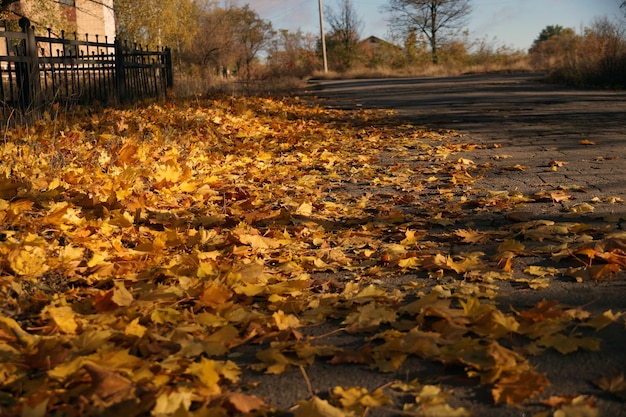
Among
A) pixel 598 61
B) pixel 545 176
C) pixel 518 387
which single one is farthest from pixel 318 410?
pixel 598 61

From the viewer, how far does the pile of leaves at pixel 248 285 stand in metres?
2.07

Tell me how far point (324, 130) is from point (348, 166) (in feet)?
12.0

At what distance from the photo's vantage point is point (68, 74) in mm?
13758

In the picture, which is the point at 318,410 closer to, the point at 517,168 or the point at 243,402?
the point at 243,402

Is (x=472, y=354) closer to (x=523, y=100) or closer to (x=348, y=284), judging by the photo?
(x=348, y=284)

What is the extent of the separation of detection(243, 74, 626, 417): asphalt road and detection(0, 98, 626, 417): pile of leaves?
0.07 m

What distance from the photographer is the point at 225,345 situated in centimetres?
244

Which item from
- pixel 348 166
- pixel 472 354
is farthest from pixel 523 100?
pixel 472 354

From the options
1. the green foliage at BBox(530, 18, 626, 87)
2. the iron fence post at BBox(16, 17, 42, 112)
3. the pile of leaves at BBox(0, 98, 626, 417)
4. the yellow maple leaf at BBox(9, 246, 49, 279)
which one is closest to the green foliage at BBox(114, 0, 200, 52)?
the green foliage at BBox(530, 18, 626, 87)

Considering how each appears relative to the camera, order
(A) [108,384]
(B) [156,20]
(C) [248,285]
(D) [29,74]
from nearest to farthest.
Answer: (A) [108,384] → (C) [248,285] → (D) [29,74] → (B) [156,20]

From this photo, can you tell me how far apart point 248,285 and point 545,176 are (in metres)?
3.89

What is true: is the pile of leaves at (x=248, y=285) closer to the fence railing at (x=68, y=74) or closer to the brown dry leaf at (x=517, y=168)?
the brown dry leaf at (x=517, y=168)

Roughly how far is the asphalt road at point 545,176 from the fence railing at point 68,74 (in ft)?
15.5

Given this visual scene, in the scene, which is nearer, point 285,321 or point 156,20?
point 285,321
